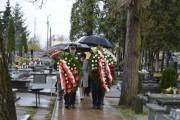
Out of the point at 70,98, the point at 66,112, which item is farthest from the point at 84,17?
the point at 66,112

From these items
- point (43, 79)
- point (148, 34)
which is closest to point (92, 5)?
point (148, 34)

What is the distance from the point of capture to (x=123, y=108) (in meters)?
14.9

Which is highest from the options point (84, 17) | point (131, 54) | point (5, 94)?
point (84, 17)

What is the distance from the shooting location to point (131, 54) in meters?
14.9

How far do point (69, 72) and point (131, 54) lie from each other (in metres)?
2.95

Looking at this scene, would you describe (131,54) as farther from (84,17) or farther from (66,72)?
(84,17)

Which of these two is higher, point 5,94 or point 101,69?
point 101,69

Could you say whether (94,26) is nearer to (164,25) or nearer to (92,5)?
(92,5)

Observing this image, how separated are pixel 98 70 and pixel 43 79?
16.3m

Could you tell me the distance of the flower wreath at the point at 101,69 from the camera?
13.4 meters

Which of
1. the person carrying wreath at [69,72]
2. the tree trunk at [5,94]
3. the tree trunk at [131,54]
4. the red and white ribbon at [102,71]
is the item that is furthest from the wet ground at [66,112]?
the tree trunk at [5,94]

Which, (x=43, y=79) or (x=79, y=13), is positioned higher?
(x=79, y=13)

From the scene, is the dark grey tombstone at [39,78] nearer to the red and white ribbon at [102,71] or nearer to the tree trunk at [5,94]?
the red and white ribbon at [102,71]

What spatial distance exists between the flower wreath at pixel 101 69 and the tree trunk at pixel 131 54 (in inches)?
60.0
